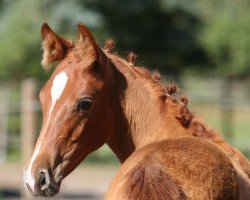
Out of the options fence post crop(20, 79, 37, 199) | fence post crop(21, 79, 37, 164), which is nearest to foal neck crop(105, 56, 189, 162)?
fence post crop(20, 79, 37, 199)

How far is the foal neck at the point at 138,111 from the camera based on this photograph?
14.3ft

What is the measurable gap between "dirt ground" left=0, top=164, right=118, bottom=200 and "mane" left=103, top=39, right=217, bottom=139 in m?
6.39

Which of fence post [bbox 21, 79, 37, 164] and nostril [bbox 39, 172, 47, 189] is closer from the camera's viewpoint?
nostril [bbox 39, 172, 47, 189]

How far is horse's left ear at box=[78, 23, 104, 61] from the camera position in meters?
4.20

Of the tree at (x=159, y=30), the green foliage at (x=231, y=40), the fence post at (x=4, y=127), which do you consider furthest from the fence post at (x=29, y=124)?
the green foliage at (x=231, y=40)

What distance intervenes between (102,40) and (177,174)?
564cm

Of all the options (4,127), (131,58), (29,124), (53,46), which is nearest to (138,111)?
(131,58)

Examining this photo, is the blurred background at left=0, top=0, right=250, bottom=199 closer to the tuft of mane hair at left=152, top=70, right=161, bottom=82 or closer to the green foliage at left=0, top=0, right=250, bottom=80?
the green foliage at left=0, top=0, right=250, bottom=80

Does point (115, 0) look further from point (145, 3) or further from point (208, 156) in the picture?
point (208, 156)

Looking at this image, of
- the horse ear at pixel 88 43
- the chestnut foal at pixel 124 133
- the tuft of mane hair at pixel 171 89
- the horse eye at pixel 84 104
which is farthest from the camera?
the tuft of mane hair at pixel 171 89

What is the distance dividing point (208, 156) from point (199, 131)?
2.88ft

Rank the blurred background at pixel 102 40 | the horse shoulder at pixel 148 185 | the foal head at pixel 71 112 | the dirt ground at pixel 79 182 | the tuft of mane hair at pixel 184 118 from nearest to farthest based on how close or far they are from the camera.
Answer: the horse shoulder at pixel 148 185, the foal head at pixel 71 112, the tuft of mane hair at pixel 184 118, the dirt ground at pixel 79 182, the blurred background at pixel 102 40

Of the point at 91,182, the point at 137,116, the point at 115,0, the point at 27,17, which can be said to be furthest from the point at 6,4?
the point at 137,116

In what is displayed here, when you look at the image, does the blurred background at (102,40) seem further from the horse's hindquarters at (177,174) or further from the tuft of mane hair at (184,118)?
the horse's hindquarters at (177,174)
